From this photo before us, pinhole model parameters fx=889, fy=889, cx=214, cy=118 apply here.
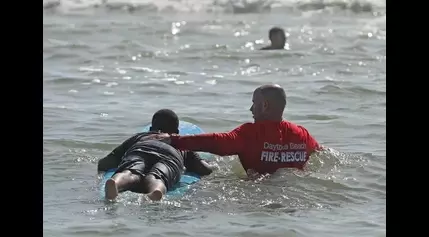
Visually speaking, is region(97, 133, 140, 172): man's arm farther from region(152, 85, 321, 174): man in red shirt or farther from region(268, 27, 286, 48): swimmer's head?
region(268, 27, 286, 48): swimmer's head

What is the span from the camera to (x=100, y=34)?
62.2 feet

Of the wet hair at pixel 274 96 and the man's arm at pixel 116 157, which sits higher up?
the wet hair at pixel 274 96

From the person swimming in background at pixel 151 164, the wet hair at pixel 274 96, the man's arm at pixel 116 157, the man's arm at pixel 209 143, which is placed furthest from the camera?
the man's arm at pixel 116 157

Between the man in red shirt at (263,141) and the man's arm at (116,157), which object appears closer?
the man in red shirt at (263,141)

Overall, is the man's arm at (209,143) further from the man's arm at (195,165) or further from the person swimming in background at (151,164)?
the man's arm at (195,165)

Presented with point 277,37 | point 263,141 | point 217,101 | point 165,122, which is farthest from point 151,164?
point 277,37

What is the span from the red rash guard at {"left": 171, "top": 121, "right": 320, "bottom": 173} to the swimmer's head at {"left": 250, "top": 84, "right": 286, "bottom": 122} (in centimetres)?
10

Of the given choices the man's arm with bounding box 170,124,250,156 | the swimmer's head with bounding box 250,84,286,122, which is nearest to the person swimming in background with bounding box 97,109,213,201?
the man's arm with bounding box 170,124,250,156

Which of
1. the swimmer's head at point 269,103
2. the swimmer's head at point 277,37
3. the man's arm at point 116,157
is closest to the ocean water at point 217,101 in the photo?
the man's arm at point 116,157

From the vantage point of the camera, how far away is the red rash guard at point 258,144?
627cm

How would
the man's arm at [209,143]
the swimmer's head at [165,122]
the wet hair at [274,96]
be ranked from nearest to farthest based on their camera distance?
the man's arm at [209,143], the wet hair at [274,96], the swimmer's head at [165,122]

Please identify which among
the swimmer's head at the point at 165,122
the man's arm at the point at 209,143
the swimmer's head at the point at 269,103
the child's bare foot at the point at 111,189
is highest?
the swimmer's head at the point at 269,103
